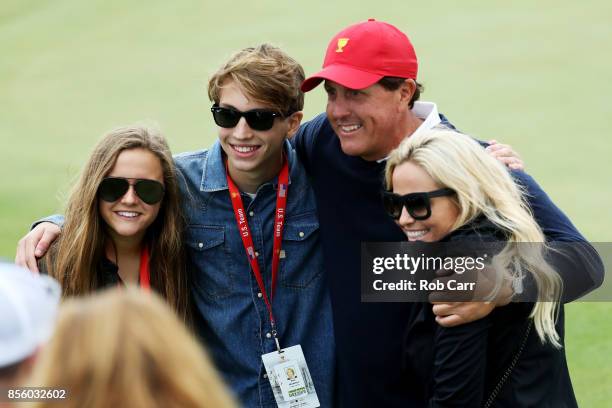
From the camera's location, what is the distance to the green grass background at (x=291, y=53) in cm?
1209

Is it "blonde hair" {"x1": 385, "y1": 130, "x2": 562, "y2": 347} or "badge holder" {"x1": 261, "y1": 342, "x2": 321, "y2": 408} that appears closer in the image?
"blonde hair" {"x1": 385, "y1": 130, "x2": 562, "y2": 347}

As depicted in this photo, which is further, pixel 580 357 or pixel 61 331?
pixel 580 357

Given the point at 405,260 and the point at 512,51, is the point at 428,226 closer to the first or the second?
the point at 405,260

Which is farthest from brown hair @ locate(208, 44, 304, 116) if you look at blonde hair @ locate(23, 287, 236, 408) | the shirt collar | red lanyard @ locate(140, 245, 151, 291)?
blonde hair @ locate(23, 287, 236, 408)

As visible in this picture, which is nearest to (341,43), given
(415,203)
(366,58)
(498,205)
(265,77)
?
(366,58)

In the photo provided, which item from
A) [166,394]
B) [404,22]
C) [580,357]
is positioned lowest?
[580,357]

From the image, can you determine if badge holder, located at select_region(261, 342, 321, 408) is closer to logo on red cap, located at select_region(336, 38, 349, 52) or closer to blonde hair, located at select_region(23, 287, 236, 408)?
logo on red cap, located at select_region(336, 38, 349, 52)

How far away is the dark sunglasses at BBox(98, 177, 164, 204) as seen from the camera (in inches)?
163

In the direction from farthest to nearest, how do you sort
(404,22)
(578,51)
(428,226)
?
1. (404,22)
2. (578,51)
3. (428,226)

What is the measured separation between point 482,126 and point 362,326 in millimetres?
9227

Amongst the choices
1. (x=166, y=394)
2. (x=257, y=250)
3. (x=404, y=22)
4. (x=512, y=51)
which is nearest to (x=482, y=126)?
(x=512, y=51)

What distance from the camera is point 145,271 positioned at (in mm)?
4211

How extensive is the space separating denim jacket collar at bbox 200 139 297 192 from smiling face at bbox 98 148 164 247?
0.77 ft

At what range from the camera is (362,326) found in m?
4.18
